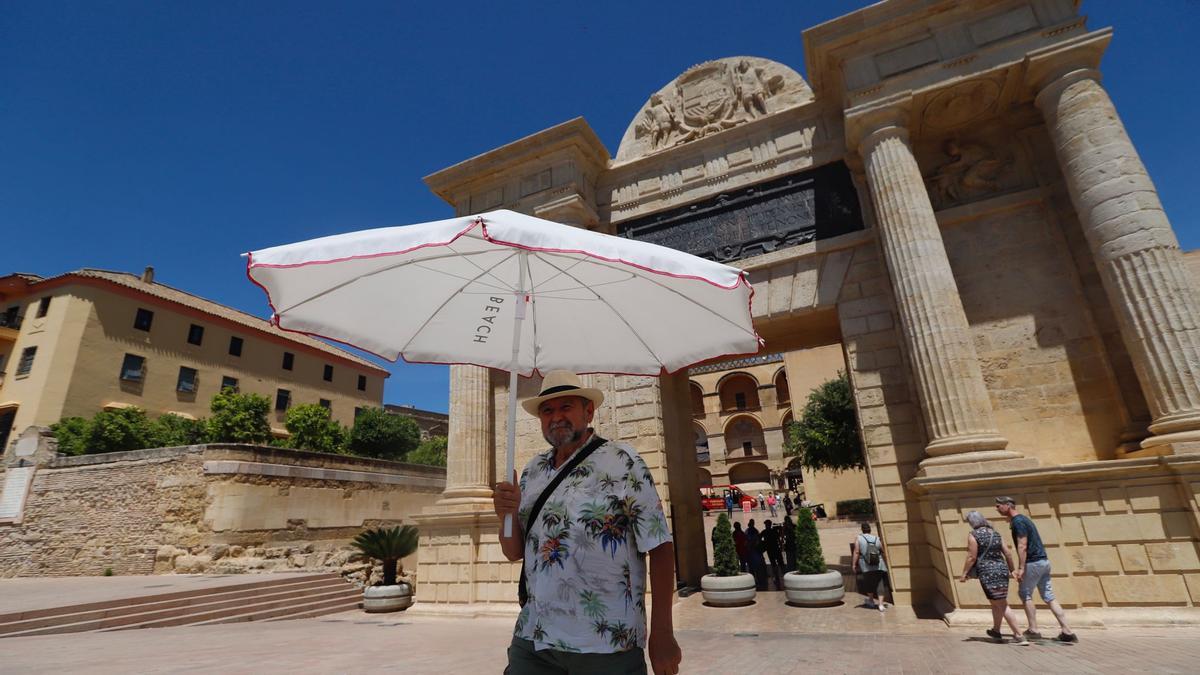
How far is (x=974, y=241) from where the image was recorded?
8766 millimetres

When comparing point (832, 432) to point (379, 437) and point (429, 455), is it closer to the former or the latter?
point (379, 437)

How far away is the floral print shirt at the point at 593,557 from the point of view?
207 centimetres

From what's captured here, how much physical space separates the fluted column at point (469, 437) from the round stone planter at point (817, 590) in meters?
5.63

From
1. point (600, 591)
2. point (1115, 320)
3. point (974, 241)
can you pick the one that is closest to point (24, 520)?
point (600, 591)

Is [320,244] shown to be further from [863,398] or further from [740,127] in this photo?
[740,127]

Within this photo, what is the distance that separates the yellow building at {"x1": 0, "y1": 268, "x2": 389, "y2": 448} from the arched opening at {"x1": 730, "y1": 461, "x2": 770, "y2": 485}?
106 ft

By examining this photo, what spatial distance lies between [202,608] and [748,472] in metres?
38.8

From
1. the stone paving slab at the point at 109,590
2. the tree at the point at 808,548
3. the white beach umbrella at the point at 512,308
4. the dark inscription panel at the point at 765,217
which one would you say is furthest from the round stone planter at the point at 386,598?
the white beach umbrella at the point at 512,308

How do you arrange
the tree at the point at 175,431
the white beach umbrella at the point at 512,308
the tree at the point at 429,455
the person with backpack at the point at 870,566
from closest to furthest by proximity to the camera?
the white beach umbrella at the point at 512,308 < the person with backpack at the point at 870,566 < the tree at the point at 175,431 < the tree at the point at 429,455

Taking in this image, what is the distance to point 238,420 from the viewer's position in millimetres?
24812

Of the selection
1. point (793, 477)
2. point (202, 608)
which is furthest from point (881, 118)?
point (793, 477)

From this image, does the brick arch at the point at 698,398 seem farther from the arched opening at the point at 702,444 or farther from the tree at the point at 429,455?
the tree at the point at 429,455

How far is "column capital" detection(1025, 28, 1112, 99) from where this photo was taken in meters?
7.83

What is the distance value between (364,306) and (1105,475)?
8.20 m
